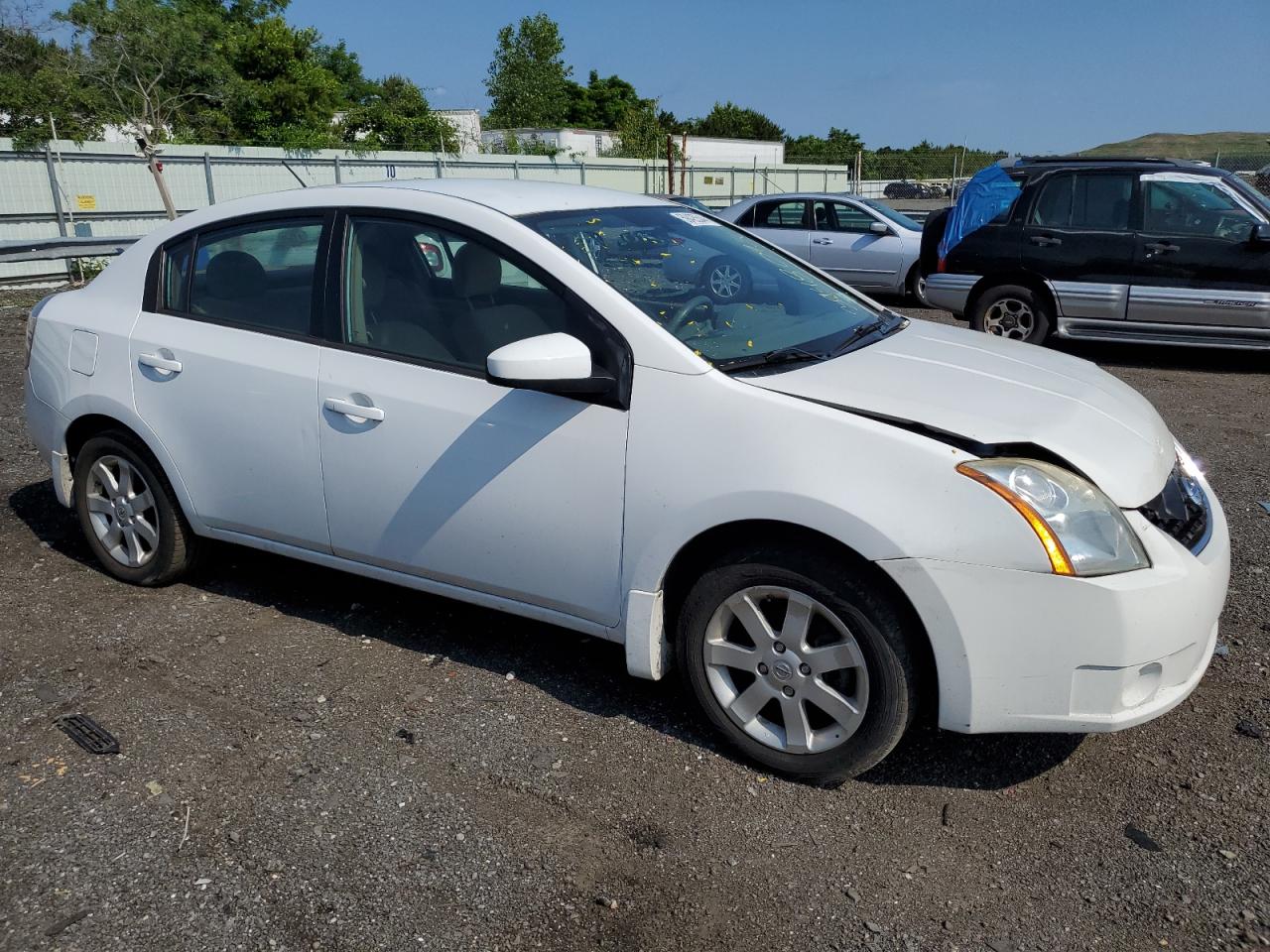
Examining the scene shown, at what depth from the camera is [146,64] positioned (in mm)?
30484

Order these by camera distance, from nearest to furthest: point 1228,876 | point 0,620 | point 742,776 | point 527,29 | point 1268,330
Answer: point 1228,876 → point 742,776 → point 0,620 → point 1268,330 → point 527,29

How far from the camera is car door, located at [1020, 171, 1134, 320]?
923cm

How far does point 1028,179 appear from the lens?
9.66m

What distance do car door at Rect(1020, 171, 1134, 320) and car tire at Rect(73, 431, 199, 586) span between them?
26.0 feet

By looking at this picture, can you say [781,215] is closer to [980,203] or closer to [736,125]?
[980,203]

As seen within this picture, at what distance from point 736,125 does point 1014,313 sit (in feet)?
316

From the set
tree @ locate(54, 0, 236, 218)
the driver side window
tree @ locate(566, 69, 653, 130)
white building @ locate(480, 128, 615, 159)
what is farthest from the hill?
tree @ locate(566, 69, 653, 130)

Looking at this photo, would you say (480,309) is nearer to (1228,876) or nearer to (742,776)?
Result: (742,776)

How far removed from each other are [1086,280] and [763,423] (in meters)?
7.62

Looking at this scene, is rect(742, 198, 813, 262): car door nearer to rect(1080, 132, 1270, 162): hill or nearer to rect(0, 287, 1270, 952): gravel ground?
rect(1080, 132, 1270, 162): hill

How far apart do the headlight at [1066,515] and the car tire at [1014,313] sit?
720 cm

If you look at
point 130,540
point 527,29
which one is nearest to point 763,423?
point 130,540

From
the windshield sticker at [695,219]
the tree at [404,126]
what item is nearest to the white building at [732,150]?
the tree at [404,126]

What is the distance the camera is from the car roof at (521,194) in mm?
3631
